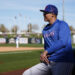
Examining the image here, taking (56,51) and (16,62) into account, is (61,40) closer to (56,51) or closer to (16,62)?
(56,51)

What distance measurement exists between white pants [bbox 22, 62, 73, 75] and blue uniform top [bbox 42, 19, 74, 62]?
0.07m

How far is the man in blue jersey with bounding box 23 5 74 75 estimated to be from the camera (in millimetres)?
2988

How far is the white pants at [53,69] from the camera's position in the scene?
117 inches

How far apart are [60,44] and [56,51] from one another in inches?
5.0

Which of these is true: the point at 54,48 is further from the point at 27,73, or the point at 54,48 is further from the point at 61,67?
the point at 27,73

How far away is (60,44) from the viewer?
2.97 meters

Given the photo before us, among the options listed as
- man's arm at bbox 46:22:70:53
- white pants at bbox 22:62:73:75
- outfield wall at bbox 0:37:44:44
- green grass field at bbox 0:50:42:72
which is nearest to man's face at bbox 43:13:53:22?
man's arm at bbox 46:22:70:53

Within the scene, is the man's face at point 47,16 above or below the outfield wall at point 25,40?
above

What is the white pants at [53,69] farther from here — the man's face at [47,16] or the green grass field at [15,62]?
the green grass field at [15,62]

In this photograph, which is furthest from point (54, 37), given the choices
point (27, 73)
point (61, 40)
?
point (27, 73)

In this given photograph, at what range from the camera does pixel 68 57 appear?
119 inches

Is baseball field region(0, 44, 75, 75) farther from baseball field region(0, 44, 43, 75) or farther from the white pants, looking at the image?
the white pants

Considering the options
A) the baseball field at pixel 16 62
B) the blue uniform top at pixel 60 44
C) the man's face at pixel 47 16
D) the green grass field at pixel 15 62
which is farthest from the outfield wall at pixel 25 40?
the blue uniform top at pixel 60 44

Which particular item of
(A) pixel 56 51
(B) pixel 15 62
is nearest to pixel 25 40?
(B) pixel 15 62
